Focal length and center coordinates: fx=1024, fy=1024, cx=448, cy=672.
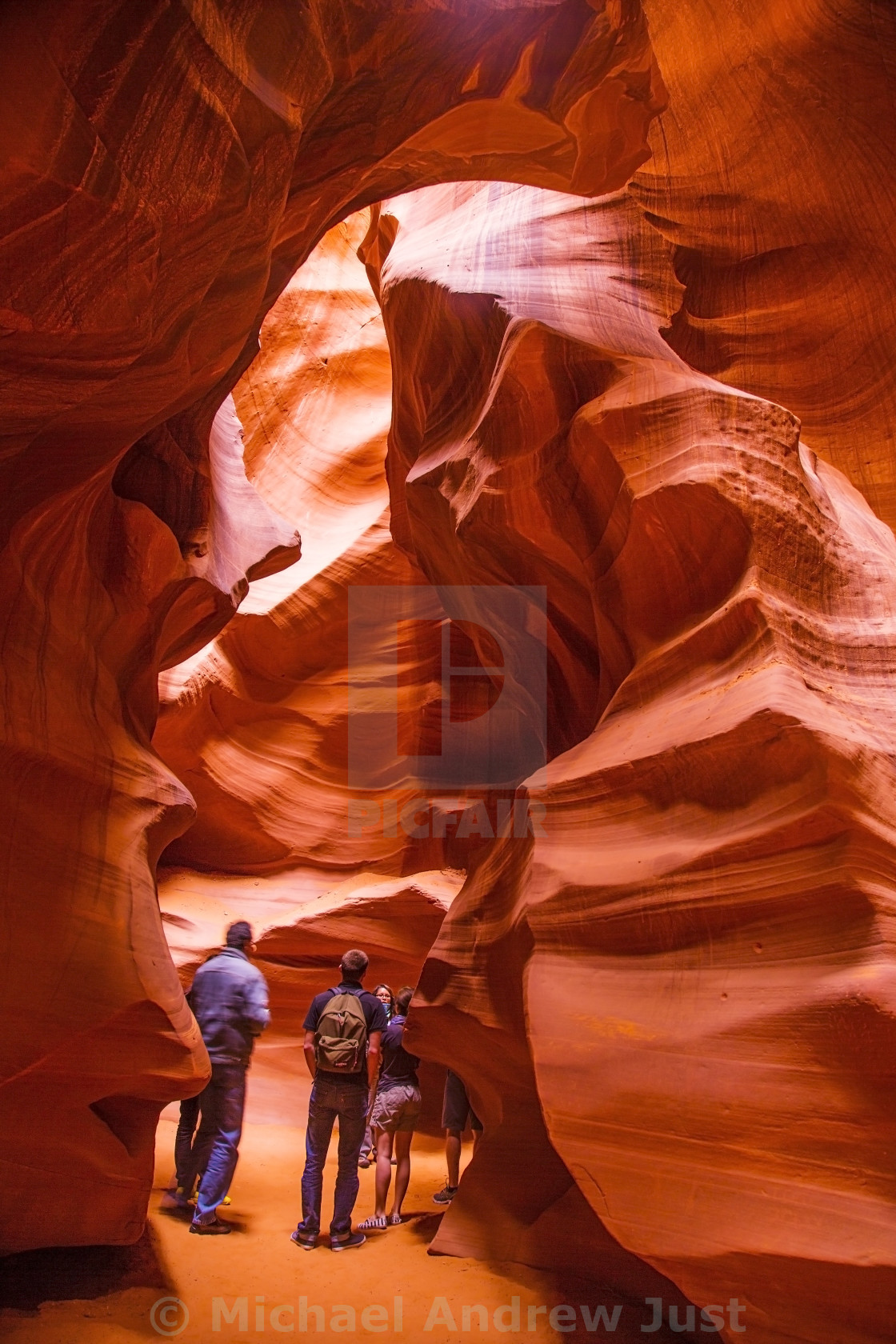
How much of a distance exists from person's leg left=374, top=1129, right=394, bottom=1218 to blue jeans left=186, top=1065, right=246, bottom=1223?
0.84m

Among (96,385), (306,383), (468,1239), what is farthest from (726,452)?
(306,383)

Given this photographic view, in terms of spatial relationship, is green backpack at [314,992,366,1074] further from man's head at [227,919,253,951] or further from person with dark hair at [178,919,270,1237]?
man's head at [227,919,253,951]

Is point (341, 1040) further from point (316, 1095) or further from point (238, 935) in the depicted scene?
point (238, 935)

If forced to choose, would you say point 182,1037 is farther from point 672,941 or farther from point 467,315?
point 467,315

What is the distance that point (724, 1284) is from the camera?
3.18m

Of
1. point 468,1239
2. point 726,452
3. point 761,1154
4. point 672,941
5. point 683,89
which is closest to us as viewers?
point 761,1154

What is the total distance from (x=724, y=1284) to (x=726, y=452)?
2928 mm

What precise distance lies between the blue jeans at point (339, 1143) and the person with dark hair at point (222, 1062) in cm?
39

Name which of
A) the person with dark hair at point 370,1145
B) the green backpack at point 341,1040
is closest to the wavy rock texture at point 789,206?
the green backpack at point 341,1040

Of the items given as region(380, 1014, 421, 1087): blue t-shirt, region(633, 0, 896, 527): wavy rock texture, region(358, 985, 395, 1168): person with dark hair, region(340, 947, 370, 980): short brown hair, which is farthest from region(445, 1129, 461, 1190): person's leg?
region(633, 0, 896, 527): wavy rock texture

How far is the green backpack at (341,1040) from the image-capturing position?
4742 millimetres

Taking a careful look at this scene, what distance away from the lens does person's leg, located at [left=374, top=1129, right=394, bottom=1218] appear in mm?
5336

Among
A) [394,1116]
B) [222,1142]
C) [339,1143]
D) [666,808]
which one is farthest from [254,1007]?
[666,808]

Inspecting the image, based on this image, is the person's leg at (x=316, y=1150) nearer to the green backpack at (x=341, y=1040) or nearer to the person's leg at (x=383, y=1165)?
the green backpack at (x=341, y=1040)
